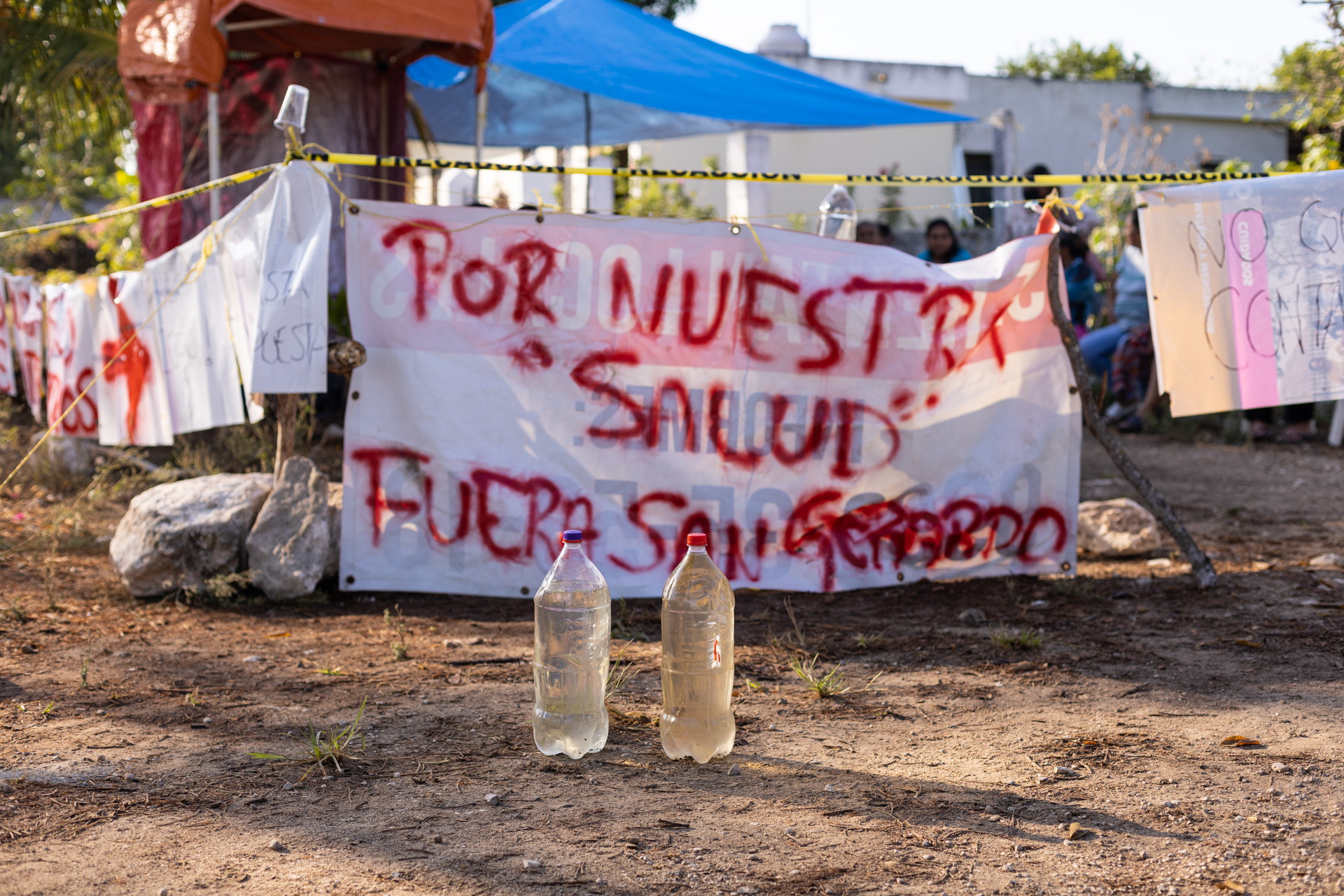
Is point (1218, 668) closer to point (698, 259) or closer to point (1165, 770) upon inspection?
point (1165, 770)

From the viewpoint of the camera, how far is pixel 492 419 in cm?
486

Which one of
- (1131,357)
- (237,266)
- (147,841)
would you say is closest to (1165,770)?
(147,841)

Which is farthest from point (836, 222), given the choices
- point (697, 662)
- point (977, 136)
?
point (977, 136)

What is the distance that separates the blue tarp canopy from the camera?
855cm

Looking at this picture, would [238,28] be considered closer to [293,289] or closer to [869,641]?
[293,289]

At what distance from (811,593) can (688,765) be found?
6.83ft

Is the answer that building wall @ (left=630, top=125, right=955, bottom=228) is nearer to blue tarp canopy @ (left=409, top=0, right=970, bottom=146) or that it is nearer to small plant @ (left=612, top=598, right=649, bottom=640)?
blue tarp canopy @ (left=409, top=0, right=970, bottom=146)

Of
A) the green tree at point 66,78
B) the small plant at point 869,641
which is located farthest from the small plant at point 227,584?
the green tree at point 66,78

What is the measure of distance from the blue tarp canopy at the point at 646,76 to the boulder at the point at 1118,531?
14.2ft

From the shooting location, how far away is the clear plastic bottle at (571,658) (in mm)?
3348

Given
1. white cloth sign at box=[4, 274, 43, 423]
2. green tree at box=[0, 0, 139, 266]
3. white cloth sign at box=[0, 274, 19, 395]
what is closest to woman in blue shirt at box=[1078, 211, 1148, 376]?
white cloth sign at box=[4, 274, 43, 423]

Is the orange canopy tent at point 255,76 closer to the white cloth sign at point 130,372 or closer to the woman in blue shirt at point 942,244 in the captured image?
the white cloth sign at point 130,372

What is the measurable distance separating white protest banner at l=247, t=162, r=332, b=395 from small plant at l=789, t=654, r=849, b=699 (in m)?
2.23

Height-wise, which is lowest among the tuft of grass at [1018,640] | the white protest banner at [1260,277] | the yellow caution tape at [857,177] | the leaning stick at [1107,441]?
the tuft of grass at [1018,640]
